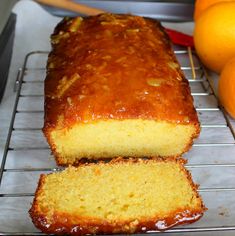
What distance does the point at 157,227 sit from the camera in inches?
59.7

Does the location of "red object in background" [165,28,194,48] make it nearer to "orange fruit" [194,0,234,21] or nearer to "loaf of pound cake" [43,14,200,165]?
"orange fruit" [194,0,234,21]

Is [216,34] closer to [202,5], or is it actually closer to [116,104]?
[202,5]

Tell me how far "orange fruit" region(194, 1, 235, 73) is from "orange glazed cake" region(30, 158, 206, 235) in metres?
0.79

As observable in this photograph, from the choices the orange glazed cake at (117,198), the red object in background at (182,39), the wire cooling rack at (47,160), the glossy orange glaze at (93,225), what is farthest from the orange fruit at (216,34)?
the glossy orange glaze at (93,225)

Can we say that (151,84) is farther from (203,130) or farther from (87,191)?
(87,191)

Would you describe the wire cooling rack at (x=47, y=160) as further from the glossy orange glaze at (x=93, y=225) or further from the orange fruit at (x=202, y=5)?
the orange fruit at (x=202, y=5)

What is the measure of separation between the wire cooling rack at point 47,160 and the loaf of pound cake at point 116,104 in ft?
0.40

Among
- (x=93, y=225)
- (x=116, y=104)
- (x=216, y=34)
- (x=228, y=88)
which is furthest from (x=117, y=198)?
(x=216, y=34)

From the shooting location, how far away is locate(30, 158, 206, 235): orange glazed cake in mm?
1500

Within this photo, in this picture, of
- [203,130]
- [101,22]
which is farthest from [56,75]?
[203,130]

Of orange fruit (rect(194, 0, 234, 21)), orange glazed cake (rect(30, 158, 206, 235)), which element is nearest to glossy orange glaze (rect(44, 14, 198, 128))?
orange glazed cake (rect(30, 158, 206, 235))

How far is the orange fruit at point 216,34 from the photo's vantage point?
223 cm

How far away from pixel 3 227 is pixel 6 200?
0.42ft

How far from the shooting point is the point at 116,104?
178 cm
